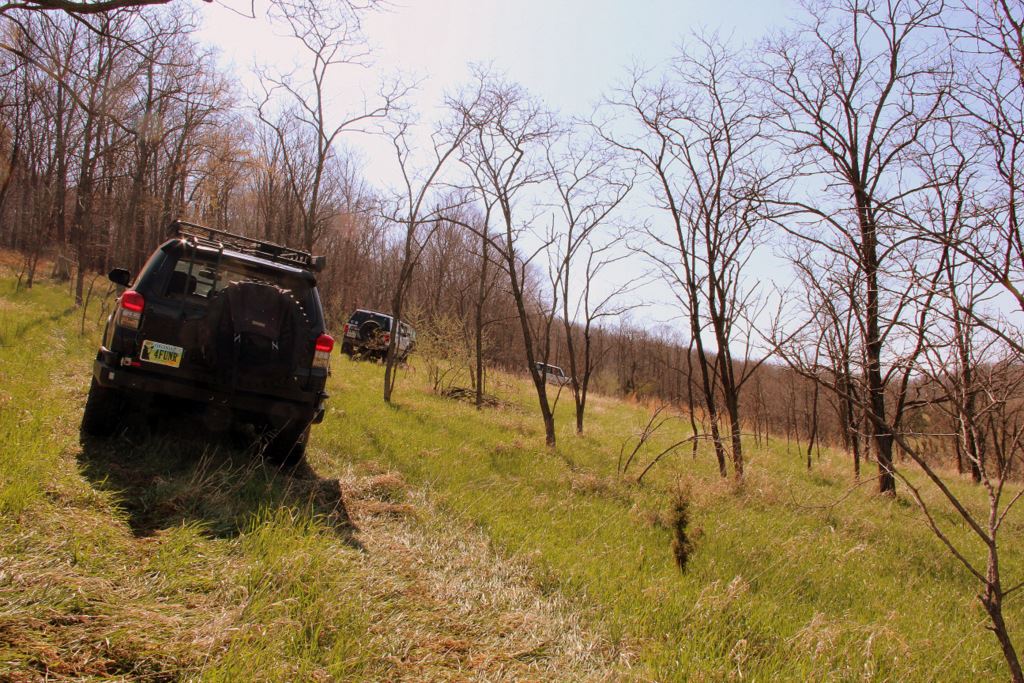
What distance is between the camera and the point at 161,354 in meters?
4.00

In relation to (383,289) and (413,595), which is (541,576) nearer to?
(413,595)

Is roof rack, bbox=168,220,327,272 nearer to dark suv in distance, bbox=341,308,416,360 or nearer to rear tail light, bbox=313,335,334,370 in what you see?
rear tail light, bbox=313,335,334,370

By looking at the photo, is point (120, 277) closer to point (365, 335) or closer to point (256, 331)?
point (256, 331)

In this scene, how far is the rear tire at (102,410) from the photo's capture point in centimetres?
434

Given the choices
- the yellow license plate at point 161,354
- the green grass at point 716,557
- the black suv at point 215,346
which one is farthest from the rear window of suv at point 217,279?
the green grass at point 716,557

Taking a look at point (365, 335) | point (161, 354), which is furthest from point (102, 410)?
point (365, 335)

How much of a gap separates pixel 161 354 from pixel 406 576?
240 centimetres

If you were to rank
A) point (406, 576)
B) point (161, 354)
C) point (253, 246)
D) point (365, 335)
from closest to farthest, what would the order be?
point (406, 576) → point (161, 354) → point (253, 246) → point (365, 335)

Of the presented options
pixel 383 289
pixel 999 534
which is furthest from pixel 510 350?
pixel 999 534

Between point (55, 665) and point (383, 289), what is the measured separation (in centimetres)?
3607

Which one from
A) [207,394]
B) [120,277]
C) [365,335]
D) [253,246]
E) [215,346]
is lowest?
[207,394]

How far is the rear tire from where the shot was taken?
434cm

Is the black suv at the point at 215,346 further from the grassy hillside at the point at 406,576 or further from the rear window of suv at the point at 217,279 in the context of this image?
the grassy hillside at the point at 406,576

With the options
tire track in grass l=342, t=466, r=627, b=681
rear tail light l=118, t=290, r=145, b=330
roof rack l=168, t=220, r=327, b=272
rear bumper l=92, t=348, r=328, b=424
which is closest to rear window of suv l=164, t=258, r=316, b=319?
rear tail light l=118, t=290, r=145, b=330
